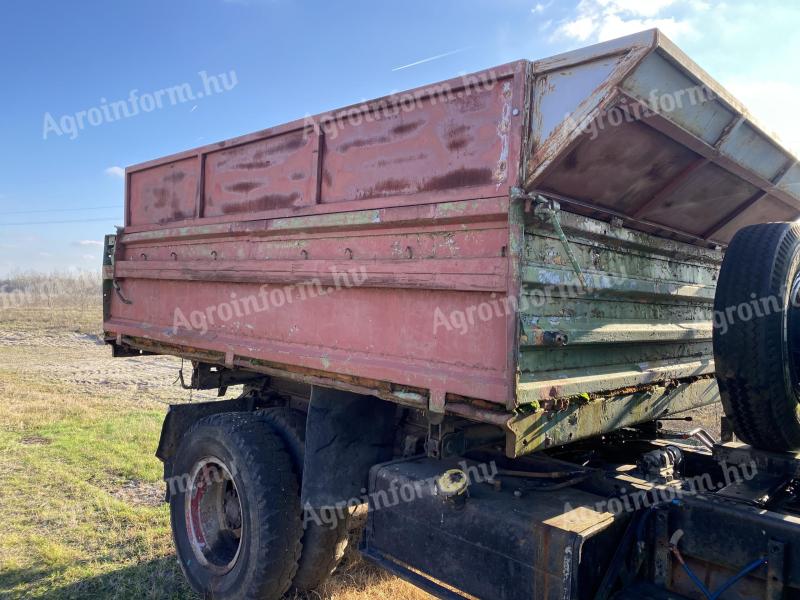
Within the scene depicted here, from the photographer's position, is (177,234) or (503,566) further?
(177,234)

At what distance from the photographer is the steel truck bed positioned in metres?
2.29

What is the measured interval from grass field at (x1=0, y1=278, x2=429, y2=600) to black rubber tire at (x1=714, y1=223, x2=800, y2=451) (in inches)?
92.4

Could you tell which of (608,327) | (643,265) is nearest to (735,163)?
(643,265)

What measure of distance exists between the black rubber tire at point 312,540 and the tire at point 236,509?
5 centimetres

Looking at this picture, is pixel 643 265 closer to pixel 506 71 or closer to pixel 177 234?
pixel 506 71

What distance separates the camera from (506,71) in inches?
94.5

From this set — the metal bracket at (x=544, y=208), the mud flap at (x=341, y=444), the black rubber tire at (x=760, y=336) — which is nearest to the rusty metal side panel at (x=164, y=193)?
the mud flap at (x=341, y=444)

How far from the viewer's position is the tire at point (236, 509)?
10.7ft

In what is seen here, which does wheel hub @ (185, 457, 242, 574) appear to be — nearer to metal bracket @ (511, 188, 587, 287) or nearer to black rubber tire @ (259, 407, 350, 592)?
black rubber tire @ (259, 407, 350, 592)

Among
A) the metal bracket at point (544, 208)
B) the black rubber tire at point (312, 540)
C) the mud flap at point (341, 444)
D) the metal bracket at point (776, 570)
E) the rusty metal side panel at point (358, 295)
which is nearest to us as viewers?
the metal bracket at point (776, 570)

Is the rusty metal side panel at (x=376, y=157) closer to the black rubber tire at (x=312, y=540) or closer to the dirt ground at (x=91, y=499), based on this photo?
the black rubber tire at (x=312, y=540)

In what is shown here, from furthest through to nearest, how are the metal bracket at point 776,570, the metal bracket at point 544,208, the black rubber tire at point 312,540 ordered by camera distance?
1. the black rubber tire at point 312,540
2. the metal bracket at point 544,208
3. the metal bracket at point 776,570

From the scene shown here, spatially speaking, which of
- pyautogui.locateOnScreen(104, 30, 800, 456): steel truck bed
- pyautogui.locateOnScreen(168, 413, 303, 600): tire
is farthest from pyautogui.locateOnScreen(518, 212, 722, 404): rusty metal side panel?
pyautogui.locateOnScreen(168, 413, 303, 600): tire

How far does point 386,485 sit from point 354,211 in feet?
4.54
